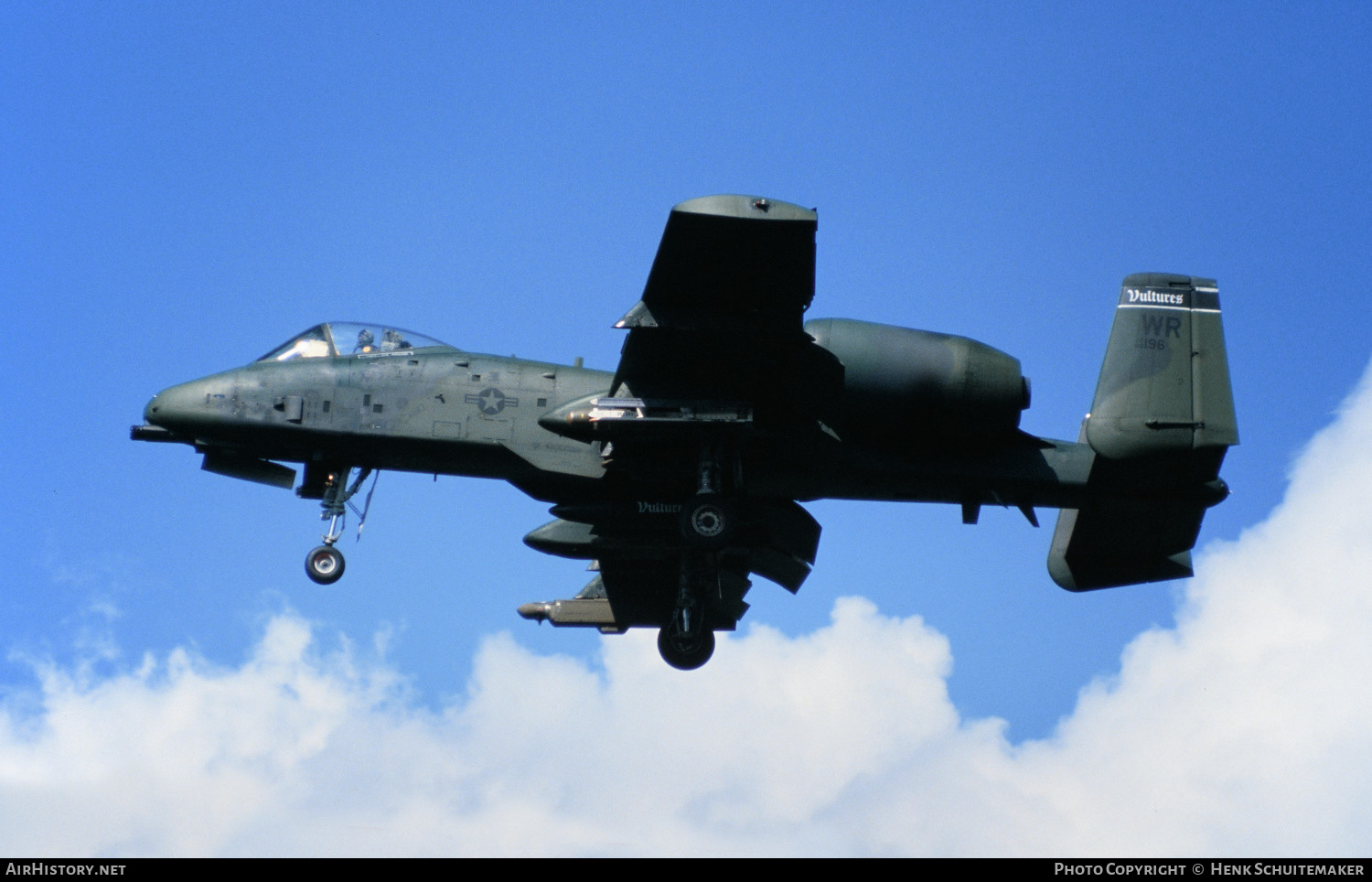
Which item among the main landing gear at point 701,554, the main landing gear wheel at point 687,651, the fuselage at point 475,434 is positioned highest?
the fuselage at point 475,434

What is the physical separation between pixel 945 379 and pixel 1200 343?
11.9 ft

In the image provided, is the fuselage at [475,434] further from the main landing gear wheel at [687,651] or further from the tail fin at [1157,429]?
the main landing gear wheel at [687,651]

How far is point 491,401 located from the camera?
17516 millimetres

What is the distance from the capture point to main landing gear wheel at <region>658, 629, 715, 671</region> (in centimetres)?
1975

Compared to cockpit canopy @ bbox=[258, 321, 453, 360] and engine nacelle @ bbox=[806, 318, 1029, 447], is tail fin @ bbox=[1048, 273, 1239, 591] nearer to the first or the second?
engine nacelle @ bbox=[806, 318, 1029, 447]

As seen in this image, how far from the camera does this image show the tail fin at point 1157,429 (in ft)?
55.4

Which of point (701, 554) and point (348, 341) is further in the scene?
point (701, 554)

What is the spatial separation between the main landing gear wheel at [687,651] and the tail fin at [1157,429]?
17.8 ft

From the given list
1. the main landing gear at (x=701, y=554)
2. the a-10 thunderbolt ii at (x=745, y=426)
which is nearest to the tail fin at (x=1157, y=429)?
the a-10 thunderbolt ii at (x=745, y=426)

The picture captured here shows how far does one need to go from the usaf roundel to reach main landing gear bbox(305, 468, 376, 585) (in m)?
1.93

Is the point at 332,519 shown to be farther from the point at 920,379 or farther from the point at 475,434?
the point at 920,379

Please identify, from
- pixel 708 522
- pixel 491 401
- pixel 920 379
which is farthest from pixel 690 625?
pixel 920 379

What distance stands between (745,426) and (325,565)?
6.06 m
